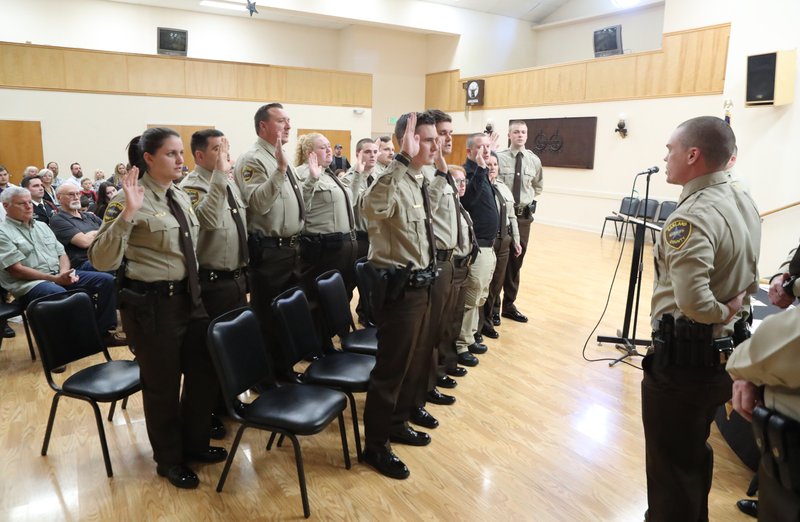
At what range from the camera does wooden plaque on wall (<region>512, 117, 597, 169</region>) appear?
1114 cm

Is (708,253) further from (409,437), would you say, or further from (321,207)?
(321,207)

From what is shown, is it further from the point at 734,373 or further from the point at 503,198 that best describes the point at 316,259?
the point at 734,373

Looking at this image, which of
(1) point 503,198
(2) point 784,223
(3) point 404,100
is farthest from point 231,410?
(3) point 404,100

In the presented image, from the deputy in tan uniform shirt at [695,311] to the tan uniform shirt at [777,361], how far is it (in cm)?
49

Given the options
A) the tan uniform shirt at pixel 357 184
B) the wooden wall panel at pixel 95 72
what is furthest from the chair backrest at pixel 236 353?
the wooden wall panel at pixel 95 72

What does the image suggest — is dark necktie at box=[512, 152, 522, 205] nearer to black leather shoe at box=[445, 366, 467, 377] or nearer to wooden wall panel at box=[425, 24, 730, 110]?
black leather shoe at box=[445, 366, 467, 377]

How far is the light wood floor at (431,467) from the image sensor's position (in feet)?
7.66

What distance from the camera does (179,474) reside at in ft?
8.09

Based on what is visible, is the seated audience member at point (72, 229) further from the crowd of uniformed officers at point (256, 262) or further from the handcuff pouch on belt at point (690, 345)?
the handcuff pouch on belt at point (690, 345)

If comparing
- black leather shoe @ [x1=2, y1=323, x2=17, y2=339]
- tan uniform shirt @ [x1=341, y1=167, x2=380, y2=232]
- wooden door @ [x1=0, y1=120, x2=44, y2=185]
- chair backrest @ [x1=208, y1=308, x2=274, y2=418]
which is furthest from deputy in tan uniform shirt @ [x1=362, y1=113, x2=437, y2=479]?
wooden door @ [x1=0, y1=120, x2=44, y2=185]

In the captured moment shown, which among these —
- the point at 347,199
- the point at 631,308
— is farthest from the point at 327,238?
the point at 631,308

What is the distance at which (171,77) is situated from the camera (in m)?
11.1

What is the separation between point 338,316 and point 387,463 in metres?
0.91

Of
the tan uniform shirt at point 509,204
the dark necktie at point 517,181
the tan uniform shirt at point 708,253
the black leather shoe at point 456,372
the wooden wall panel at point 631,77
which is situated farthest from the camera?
the wooden wall panel at point 631,77
